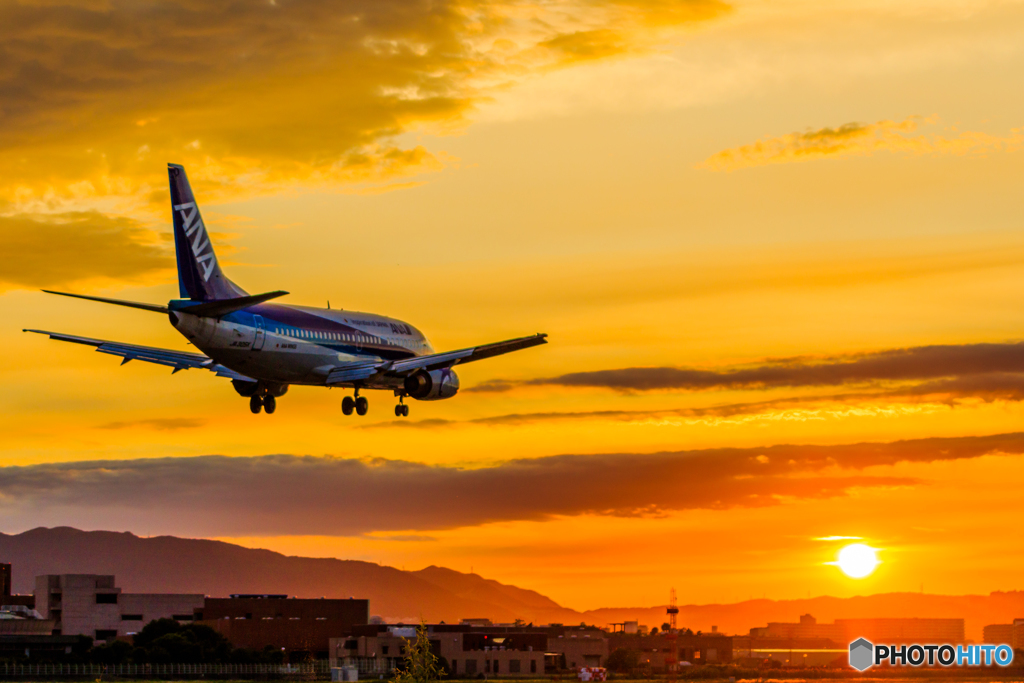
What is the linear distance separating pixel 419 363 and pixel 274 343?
12758mm

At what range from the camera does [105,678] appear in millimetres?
153250

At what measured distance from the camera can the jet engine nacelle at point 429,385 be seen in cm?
9438

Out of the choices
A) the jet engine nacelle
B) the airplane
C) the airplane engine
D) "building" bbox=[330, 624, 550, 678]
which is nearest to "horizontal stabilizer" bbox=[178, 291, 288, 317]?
the airplane

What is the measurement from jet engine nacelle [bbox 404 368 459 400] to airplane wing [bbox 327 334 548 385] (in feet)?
1.74

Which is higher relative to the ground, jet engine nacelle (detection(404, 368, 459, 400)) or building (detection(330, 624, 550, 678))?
jet engine nacelle (detection(404, 368, 459, 400))

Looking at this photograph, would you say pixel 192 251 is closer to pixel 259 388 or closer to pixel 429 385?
pixel 259 388

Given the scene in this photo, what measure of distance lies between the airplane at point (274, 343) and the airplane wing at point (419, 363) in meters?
0.07

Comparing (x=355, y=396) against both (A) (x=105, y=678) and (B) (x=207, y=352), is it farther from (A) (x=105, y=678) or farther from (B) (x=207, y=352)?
(A) (x=105, y=678)

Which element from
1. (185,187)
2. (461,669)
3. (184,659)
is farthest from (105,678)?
(185,187)

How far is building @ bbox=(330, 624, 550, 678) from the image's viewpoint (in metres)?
179

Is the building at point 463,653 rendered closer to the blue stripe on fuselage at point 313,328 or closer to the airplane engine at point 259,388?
the blue stripe on fuselage at point 313,328

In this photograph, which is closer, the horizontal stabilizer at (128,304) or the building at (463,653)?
the horizontal stabilizer at (128,304)

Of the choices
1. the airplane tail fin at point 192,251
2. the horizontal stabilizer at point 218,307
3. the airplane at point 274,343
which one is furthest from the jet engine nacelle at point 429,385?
the horizontal stabilizer at point 218,307

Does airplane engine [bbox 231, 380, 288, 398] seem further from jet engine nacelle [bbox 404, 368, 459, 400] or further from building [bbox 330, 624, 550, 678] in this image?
building [bbox 330, 624, 550, 678]
